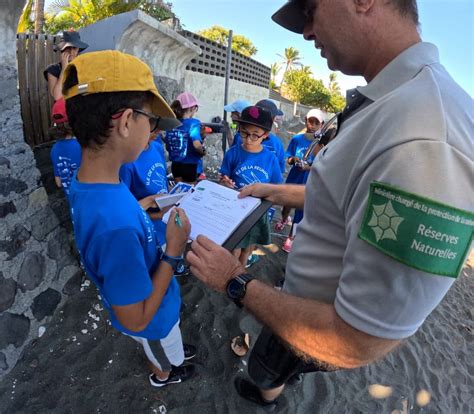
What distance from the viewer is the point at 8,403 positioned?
1844 millimetres

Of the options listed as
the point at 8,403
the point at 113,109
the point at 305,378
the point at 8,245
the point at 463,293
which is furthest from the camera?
the point at 463,293

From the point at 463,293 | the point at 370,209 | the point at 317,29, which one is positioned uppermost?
→ the point at 317,29

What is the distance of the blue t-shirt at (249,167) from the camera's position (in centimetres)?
316

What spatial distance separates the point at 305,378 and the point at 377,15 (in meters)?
2.44

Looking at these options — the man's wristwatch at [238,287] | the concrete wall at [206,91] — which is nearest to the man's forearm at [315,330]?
the man's wristwatch at [238,287]

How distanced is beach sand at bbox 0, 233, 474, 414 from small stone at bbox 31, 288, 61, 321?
0.27 ft

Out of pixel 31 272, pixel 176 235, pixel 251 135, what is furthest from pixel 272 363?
pixel 251 135

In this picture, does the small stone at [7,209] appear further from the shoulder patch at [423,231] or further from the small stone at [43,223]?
the shoulder patch at [423,231]

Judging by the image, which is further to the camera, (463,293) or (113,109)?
(463,293)

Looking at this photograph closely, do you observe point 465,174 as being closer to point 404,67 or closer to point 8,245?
point 404,67

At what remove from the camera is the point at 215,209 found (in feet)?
5.01

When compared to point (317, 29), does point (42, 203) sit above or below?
below

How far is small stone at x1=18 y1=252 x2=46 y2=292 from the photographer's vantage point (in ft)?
7.25

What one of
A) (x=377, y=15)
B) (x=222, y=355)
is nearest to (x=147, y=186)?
(x=222, y=355)
